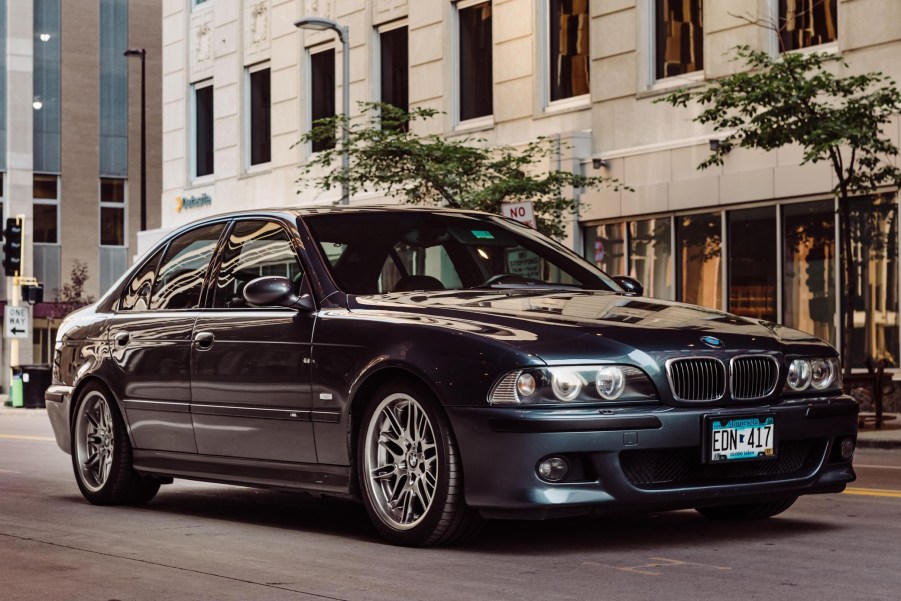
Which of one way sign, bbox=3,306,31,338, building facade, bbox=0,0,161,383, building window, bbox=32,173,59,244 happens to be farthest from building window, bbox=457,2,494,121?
building window, bbox=32,173,59,244

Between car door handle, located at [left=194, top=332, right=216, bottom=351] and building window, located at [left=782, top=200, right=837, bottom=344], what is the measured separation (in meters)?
14.6

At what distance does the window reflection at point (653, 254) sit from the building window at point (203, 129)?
15340 mm

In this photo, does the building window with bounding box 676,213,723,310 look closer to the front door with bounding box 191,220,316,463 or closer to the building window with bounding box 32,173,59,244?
the front door with bounding box 191,220,316,463

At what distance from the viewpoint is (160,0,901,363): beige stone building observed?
2194 cm

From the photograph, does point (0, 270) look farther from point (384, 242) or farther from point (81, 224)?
point (384, 242)

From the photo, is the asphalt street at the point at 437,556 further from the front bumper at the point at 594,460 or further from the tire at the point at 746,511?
the front bumper at the point at 594,460

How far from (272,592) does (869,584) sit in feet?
7.22

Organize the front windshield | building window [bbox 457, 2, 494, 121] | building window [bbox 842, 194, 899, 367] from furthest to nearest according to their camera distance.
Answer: building window [bbox 457, 2, 494, 121], building window [bbox 842, 194, 899, 367], the front windshield

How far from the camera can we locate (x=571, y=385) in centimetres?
657

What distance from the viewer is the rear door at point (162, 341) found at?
8.62 meters

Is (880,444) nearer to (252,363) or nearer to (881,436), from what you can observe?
(881,436)

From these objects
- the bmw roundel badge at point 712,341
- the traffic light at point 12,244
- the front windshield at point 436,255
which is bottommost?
the bmw roundel badge at point 712,341

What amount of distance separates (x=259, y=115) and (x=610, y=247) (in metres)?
12.3

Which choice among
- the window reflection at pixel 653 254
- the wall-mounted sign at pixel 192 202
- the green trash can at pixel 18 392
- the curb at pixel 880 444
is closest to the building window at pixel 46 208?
the wall-mounted sign at pixel 192 202
